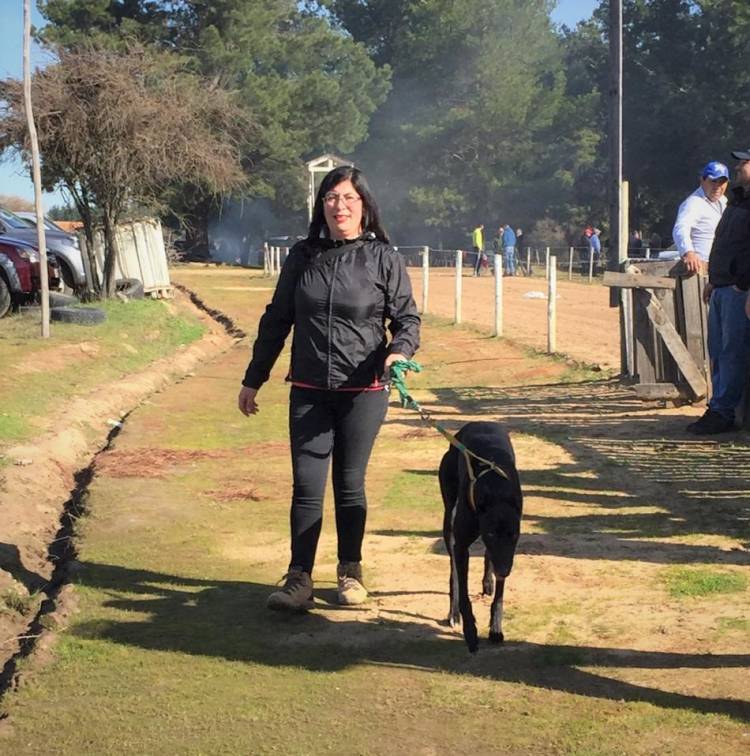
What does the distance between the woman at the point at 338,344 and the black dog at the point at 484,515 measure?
478 millimetres

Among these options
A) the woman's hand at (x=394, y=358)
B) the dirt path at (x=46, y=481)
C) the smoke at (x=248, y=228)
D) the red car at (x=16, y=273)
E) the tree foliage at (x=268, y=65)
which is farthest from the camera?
the smoke at (x=248, y=228)

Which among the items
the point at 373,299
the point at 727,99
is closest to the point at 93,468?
the point at 373,299

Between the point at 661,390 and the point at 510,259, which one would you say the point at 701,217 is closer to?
the point at 661,390

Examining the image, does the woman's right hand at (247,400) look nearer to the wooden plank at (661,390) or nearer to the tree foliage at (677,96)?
the wooden plank at (661,390)

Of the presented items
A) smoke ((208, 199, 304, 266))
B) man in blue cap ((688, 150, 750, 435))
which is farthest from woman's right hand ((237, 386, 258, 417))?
smoke ((208, 199, 304, 266))

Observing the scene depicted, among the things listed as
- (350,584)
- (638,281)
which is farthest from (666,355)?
(350,584)

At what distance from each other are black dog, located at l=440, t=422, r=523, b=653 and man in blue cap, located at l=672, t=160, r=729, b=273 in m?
5.62

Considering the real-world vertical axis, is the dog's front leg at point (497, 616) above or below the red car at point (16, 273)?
below

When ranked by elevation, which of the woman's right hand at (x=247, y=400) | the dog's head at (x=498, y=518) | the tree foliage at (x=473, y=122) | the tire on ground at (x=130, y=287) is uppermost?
the tree foliage at (x=473, y=122)

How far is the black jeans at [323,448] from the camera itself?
5578 millimetres

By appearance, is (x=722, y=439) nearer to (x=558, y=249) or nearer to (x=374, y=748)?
(x=374, y=748)

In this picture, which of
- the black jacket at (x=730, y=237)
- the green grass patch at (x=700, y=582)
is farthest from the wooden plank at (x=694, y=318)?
the green grass patch at (x=700, y=582)

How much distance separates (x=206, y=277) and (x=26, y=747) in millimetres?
36700

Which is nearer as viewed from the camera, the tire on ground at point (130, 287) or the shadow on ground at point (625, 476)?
the shadow on ground at point (625, 476)
